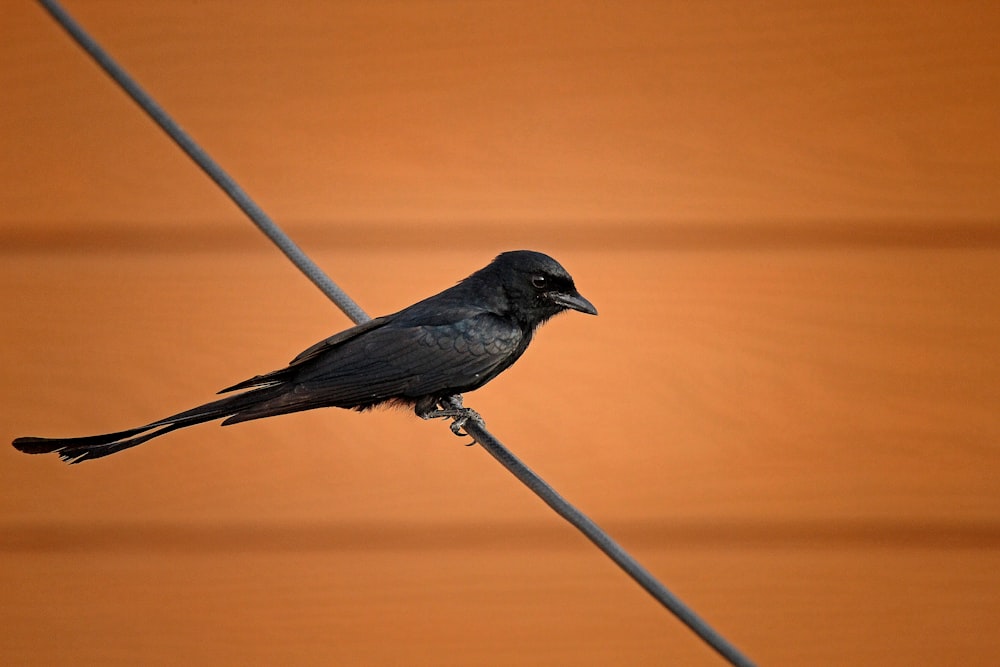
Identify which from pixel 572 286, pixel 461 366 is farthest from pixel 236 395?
pixel 572 286

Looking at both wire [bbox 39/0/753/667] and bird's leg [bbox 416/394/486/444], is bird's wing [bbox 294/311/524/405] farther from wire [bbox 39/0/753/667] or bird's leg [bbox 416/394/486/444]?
wire [bbox 39/0/753/667]

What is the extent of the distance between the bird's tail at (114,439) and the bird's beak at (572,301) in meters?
0.49

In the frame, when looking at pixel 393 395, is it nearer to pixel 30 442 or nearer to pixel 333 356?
pixel 333 356

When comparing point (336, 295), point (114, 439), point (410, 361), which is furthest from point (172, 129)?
point (410, 361)

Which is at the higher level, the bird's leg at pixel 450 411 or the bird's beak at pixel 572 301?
the bird's beak at pixel 572 301

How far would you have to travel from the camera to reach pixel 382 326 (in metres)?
1.39

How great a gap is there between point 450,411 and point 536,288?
25 cm

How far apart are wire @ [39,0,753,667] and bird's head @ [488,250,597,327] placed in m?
0.45

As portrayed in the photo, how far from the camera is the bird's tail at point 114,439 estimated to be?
1087 mm

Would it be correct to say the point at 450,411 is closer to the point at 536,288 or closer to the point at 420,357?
the point at 420,357

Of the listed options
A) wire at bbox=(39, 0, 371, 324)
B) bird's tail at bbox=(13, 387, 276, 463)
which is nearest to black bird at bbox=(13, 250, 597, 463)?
bird's tail at bbox=(13, 387, 276, 463)

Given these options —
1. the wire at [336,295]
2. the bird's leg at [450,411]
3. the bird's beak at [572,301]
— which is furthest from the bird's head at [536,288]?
the wire at [336,295]

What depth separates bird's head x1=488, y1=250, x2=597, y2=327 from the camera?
149cm

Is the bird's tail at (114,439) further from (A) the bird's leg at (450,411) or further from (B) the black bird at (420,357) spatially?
(A) the bird's leg at (450,411)
